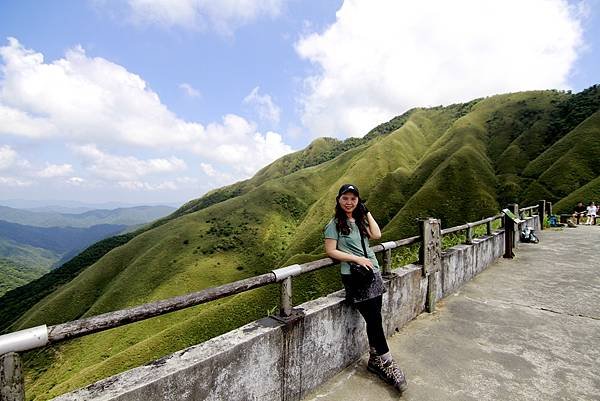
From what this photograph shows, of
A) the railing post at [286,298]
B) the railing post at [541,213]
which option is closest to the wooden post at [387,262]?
the railing post at [286,298]

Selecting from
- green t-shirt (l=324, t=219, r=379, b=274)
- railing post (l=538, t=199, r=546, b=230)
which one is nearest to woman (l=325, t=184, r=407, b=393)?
green t-shirt (l=324, t=219, r=379, b=274)

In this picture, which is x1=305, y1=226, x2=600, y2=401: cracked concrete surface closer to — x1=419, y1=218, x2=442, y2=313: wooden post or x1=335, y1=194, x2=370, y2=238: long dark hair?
x1=419, y1=218, x2=442, y2=313: wooden post

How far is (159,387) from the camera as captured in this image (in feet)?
9.12

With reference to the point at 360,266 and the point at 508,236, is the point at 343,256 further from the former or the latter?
the point at 508,236

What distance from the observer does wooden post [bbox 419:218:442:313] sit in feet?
20.9

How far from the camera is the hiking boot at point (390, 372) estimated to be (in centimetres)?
414

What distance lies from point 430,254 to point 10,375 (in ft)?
19.9

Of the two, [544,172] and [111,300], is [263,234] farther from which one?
[544,172]

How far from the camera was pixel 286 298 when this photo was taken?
387 centimetres

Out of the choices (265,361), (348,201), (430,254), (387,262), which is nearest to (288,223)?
(430,254)

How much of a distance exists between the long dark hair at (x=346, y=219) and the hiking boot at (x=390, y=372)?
1546 mm

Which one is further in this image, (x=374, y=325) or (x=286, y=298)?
(x=374, y=325)

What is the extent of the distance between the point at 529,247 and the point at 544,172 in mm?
71793

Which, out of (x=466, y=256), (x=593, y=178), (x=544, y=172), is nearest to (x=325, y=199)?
(x=544, y=172)
